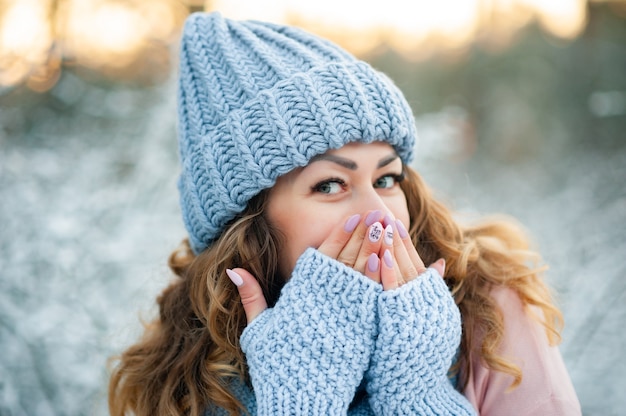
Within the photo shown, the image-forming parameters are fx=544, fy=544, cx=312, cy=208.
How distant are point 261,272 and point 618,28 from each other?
174 inches

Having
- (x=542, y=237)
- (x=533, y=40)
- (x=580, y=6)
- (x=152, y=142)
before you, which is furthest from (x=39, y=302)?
(x=580, y=6)

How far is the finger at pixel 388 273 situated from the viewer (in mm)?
1491

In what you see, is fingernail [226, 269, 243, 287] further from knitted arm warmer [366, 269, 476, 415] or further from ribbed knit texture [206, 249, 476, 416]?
knitted arm warmer [366, 269, 476, 415]

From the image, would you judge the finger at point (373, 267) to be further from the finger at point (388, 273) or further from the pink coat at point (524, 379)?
the pink coat at point (524, 379)

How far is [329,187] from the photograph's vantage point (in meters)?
1.60

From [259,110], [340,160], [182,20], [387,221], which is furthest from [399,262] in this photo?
[182,20]

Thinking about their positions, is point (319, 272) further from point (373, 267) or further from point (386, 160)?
point (386, 160)

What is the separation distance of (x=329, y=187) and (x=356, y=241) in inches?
7.4

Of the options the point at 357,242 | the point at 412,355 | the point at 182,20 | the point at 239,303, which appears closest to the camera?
the point at 412,355

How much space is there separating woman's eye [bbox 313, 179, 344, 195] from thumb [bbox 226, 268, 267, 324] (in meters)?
0.35

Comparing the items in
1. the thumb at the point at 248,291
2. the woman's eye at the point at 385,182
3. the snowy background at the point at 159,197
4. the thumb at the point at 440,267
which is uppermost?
the woman's eye at the point at 385,182

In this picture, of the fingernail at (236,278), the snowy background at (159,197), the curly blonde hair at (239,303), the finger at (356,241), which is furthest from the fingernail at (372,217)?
the snowy background at (159,197)

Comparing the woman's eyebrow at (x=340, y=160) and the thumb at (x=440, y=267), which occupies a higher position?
the woman's eyebrow at (x=340, y=160)

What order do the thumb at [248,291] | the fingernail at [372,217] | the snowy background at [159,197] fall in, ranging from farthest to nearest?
the snowy background at [159,197] → the thumb at [248,291] → the fingernail at [372,217]
